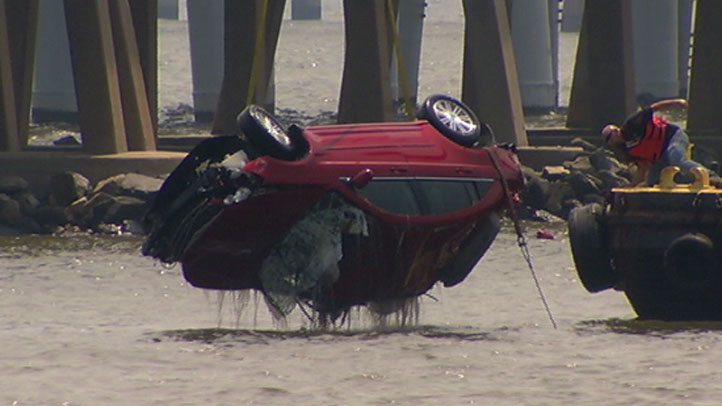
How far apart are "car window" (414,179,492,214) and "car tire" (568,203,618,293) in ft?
4.61

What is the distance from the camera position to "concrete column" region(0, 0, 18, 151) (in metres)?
36.3

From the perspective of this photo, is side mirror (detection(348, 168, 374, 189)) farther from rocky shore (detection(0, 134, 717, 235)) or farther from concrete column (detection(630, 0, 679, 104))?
concrete column (detection(630, 0, 679, 104))

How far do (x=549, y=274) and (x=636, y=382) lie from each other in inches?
404

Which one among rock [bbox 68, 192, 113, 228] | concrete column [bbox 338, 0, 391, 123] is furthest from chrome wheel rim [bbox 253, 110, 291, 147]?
concrete column [bbox 338, 0, 391, 123]

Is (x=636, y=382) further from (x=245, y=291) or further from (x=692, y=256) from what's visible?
(x=245, y=291)

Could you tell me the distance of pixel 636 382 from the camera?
16828 mm

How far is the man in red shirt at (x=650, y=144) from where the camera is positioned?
2092 centimetres

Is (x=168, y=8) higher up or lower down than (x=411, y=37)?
lower down

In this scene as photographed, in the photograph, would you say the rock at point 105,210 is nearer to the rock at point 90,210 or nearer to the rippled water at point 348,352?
the rock at point 90,210

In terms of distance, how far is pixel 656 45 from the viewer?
69375mm

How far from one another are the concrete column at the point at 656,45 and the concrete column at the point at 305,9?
313ft

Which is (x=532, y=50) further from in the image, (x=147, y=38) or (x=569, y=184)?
(x=569, y=184)

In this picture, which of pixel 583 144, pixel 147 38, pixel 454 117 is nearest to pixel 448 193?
pixel 454 117

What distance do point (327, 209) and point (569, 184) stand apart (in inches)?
638
